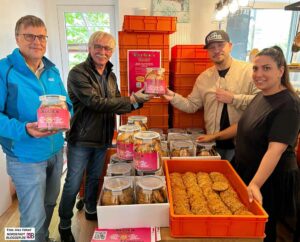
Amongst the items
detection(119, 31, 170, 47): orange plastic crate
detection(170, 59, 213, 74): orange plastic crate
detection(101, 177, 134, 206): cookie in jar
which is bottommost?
detection(101, 177, 134, 206): cookie in jar

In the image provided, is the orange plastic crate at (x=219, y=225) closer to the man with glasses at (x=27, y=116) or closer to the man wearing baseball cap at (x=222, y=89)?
the man with glasses at (x=27, y=116)

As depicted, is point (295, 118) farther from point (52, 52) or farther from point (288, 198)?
point (52, 52)

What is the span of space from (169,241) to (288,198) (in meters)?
0.82

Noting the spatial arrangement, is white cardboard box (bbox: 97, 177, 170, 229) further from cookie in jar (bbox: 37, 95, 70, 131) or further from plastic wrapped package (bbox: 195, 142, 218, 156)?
plastic wrapped package (bbox: 195, 142, 218, 156)

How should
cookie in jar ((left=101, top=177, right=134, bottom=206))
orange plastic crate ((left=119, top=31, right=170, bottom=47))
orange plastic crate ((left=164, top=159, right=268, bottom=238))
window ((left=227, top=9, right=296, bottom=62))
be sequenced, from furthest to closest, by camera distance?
window ((left=227, top=9, right=296, bottom=62)) → orange plastic crate ((left=119, top=31, right=170, bottom=47)) → cookie in jar ((left=101, top=177, right=134, bottom=206)) → orange plastic crate ((left=164, top=159, right=268, bottom=238))

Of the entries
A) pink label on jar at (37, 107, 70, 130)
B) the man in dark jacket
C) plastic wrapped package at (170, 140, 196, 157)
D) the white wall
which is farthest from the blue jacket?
the white wall

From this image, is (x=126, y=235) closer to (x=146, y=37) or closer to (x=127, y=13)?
(x=146, y=37)

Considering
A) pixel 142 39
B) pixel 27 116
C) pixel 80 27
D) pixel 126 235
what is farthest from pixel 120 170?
pixel 80 27

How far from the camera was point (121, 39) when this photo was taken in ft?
5.90

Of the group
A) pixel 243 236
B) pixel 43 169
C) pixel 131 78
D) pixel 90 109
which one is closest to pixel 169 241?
pixel 243 236

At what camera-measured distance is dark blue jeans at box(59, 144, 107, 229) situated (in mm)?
1658

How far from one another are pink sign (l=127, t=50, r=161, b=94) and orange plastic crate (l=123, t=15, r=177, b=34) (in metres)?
0.16

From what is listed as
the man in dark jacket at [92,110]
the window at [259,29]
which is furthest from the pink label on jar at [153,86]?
the window at [259,29]

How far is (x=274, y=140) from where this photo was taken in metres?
1.10
